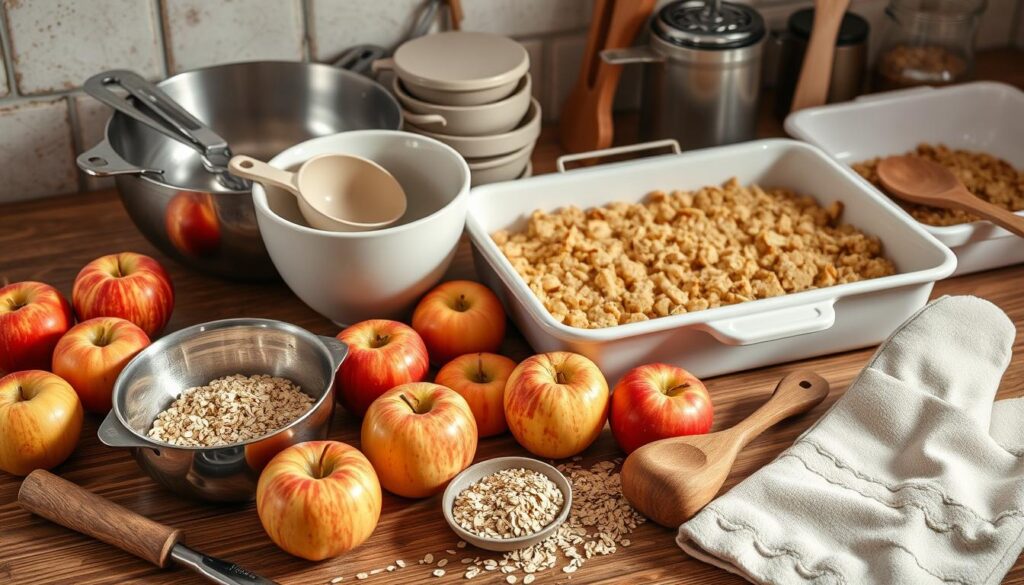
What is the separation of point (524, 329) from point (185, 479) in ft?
1.29

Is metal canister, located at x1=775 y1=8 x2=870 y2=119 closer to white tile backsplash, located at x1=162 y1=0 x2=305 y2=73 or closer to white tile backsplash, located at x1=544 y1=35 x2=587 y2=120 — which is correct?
white tile backsplash, located at x1=544 y1=35 x2=587 y2=120

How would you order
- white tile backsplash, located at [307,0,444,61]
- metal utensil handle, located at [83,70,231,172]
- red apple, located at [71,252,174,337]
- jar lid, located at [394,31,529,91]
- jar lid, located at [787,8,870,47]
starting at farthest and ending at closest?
jar lid, located at [787,8,870,47]
white tile backsplash, located at [307,0,444,61]
jar lid, located at [394,31,529,91]
metal utensil handle, located at [83,70,231,172]
red apple, located at [71,252,174,337]

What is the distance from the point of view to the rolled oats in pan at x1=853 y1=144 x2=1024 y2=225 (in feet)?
4.61

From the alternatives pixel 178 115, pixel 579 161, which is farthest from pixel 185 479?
pixel 579 161

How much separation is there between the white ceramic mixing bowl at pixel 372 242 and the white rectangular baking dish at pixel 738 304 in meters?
0.05

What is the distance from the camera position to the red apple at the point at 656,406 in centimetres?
106

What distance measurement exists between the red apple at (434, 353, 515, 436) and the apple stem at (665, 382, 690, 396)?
16 cm

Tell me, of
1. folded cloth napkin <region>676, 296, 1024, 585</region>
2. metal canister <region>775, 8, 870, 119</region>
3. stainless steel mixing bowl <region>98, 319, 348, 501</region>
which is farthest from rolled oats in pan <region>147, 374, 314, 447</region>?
metal canister <region>775, 8, 870, 119</region>

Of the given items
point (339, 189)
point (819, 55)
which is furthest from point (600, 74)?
point (339, 189)

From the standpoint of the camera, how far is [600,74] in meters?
1.53

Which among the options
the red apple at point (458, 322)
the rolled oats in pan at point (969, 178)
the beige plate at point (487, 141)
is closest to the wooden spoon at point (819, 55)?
the rolled oats in pan at point (969, 178)

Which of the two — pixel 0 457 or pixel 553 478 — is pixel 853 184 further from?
pixel 0 457

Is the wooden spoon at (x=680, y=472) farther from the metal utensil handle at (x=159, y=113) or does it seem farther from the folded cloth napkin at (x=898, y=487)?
the metal utensil handle at (x=159, y=113)

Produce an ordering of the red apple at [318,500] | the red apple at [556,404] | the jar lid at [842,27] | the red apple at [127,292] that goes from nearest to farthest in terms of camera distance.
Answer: the red apple at [318,500] → the red apple at [556,404] → the red apple at [127,292] → the jar lid at [842,27]
